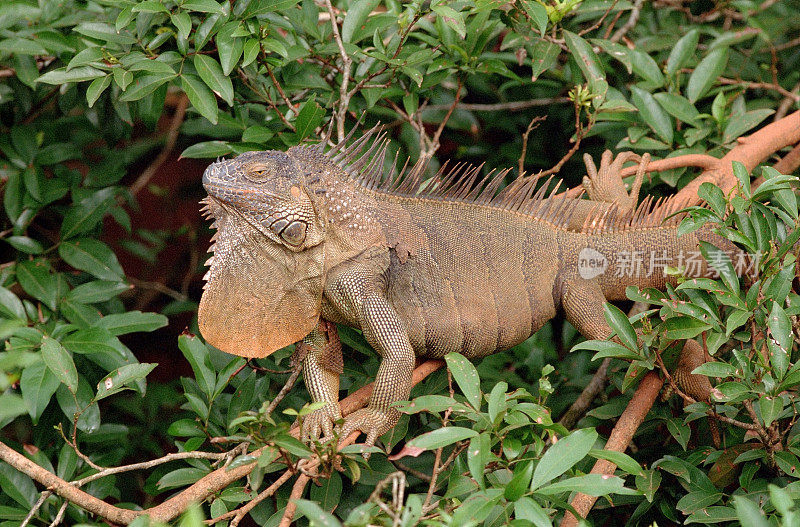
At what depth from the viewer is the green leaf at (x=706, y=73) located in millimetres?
3766

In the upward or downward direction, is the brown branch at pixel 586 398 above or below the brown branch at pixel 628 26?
below

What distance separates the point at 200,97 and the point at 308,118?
0.41m

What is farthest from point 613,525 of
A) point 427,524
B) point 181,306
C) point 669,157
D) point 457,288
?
point 181,306

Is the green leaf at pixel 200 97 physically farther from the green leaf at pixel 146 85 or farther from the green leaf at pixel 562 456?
the green leaf at pixel 562 456

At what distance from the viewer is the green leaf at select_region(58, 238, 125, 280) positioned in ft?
11.9

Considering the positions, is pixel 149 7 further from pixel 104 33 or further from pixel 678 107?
pixel 678 107

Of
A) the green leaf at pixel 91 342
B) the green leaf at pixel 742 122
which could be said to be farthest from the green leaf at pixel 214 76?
the green leaf at pixel 742 122

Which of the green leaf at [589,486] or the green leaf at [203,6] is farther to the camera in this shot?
the green leaf at [203,6]

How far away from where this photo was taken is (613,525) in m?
3.49

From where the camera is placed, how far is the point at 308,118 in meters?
3.09

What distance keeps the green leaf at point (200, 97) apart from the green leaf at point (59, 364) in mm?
956

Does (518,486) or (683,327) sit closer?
(518,486)

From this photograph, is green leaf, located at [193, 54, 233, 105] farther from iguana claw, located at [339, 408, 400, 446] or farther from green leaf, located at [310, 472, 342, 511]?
green leaf, located at [310, 472, 342, 511]

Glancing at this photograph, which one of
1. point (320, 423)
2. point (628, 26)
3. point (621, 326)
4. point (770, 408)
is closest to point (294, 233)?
point (320, 423)
